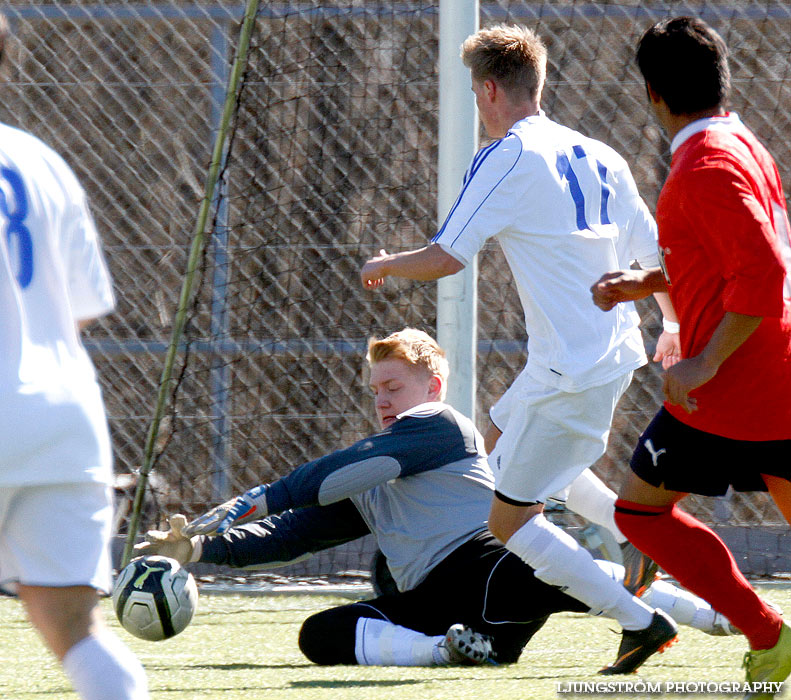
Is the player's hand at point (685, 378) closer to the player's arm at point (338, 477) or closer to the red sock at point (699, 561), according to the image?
the red sock at point (699, 561)

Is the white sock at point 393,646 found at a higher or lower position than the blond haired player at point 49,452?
lower

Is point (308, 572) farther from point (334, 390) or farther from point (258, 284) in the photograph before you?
point (258, 284)

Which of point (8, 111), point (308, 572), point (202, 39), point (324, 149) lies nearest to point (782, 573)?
point (308, 572)

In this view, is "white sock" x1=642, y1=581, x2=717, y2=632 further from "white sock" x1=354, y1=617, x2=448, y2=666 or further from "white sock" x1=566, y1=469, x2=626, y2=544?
"white sock" x1=354, y1=617, x2=448, y2=666

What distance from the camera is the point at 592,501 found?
13.2 feet

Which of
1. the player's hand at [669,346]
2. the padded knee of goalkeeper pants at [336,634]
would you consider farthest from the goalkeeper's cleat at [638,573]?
the padded knee of goalkeeper pants at [336,634]

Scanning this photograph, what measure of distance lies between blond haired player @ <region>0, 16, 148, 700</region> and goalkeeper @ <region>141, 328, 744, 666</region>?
1650 millimetres

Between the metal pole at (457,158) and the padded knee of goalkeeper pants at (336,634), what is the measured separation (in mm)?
1337

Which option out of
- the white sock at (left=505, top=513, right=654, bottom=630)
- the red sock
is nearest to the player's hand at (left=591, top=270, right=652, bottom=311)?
the red sock

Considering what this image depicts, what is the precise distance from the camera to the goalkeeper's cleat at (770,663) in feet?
8.80

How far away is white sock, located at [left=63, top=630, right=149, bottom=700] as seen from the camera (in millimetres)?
1875

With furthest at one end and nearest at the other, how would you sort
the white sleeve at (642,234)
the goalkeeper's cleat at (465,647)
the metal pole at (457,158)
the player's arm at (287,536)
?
the metal pole at (457,158) → the player's arm at (287,536) → the white sleeve at (642,234) → the goalkeeper's cleat at (465,647)

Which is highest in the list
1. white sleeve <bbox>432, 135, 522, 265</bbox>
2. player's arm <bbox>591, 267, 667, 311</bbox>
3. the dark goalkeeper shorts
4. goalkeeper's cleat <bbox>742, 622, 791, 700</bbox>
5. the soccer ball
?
white sleeve <bbox>432, 135, 522, 265</bbox>

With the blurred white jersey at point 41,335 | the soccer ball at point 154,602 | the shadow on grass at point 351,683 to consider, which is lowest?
the shadow on grass at point 351,683
